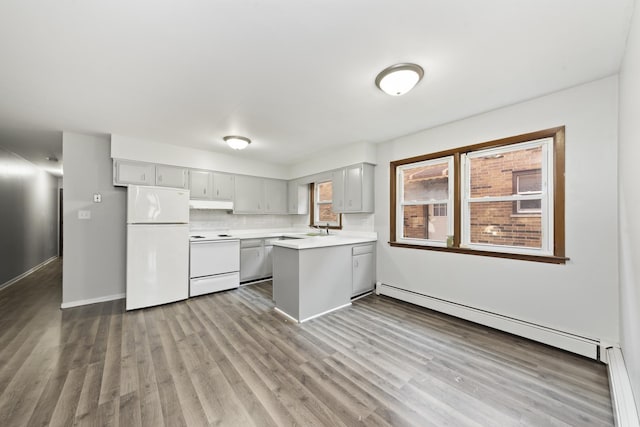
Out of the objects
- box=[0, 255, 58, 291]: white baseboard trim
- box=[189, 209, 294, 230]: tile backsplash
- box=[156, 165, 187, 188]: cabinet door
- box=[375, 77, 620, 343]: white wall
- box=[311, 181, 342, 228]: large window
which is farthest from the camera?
box=[311, 181, 342, 228]: large window

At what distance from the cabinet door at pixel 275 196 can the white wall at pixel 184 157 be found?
175 mm

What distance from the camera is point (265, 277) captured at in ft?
16.1

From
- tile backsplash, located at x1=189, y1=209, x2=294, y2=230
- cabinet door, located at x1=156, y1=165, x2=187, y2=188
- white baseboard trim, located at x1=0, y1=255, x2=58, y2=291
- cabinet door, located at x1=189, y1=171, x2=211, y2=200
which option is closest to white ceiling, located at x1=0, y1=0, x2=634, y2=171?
cabinet door, located at x1=156, y1=165, x2=187, y2=188

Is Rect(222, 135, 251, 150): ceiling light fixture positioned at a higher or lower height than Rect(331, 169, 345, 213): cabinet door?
higher

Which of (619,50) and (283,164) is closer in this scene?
(619,50)

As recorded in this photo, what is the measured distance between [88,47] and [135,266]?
8.50 ft

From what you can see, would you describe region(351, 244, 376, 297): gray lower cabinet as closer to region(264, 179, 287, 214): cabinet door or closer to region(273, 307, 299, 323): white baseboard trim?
region(273, 307, 299, 323): white baseboard trim

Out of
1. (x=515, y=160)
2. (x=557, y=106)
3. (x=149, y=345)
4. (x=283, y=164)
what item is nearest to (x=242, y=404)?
(x=149, y=345)

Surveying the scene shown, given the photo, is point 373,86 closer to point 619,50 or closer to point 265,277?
point 619,50

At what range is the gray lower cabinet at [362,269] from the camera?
3662 millimetres

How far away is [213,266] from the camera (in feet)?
13.2

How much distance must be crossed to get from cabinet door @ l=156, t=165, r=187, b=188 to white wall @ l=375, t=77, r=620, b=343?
4218 millimetres

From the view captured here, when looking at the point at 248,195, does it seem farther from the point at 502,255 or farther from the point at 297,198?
the point at 502,255

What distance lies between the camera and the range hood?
169 inches
